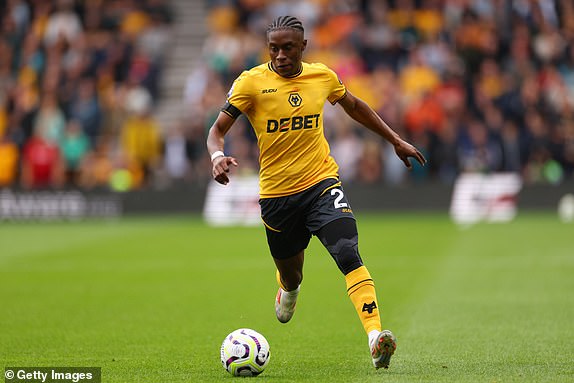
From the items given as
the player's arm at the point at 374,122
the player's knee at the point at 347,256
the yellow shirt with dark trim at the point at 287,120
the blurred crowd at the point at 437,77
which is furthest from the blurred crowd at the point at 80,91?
the player's knee at the point at 347,256

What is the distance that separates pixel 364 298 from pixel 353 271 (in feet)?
0.82

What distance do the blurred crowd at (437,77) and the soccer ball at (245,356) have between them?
55.7 ft

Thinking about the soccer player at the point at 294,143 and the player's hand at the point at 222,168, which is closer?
the player's hand at the point at 222,168

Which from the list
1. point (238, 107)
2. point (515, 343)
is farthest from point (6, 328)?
point (515, 343)

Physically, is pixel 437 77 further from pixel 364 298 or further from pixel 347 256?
pixel 364 298

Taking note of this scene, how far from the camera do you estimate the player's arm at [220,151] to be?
805 cm

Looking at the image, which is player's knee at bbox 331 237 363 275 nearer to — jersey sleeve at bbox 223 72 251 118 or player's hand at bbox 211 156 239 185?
player's hand at bbox 211 156 239 185

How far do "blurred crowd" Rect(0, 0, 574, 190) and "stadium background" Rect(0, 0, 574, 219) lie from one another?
0.12 ft

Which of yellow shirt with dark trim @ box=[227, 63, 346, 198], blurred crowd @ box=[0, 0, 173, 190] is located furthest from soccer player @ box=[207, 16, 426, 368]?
blurred crowd @ box=[0, 0, 173, 190]

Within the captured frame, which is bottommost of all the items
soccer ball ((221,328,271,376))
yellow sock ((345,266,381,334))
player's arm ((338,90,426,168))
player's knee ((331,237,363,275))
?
soccer ball ((221,328,271,376))

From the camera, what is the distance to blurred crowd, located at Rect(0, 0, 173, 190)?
26719 mm

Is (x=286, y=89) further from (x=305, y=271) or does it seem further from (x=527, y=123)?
(x=527, y=123)

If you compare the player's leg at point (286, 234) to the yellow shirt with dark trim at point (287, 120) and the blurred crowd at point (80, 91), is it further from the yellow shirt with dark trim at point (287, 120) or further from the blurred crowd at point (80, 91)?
the blurred crowd at point (80, 91)

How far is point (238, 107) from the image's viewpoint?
8.64 meters
